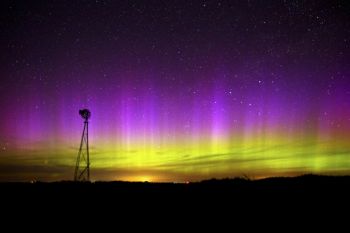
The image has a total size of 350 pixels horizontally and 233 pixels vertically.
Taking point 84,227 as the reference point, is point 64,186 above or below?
above

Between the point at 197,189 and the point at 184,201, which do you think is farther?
the point at 197,189

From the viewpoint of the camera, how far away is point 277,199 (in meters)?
10.4

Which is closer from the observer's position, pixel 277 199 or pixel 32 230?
pixel 32 230

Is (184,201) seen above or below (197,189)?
below

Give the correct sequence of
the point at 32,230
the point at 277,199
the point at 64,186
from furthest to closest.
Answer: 1. the point at 64,186
2. the point at 277,199
3. the point at 32,230

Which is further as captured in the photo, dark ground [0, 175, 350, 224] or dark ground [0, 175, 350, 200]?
dark ground [0, 175, 350, 200]

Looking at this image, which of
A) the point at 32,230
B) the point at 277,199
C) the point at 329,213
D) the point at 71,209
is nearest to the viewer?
the point at 32,230

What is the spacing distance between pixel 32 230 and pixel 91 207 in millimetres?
1941

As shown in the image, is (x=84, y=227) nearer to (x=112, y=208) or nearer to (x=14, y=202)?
(x=112, y=208)

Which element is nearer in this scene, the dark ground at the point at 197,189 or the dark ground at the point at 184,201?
the dark ground at the point at 184,201

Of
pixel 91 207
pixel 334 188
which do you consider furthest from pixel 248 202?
pixel 91 207

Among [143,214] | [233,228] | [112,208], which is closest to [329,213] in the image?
[233,228]

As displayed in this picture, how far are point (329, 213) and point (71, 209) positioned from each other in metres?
7.36

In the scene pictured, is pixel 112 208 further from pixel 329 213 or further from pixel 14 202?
pixel 329 213
